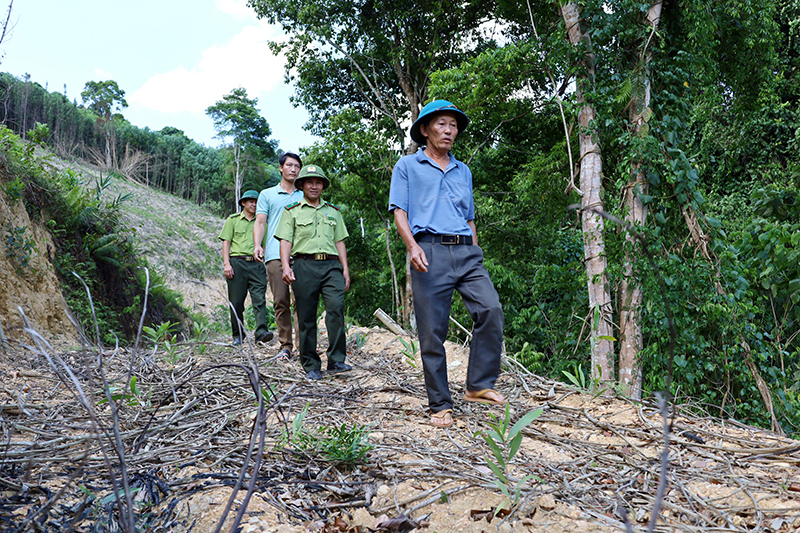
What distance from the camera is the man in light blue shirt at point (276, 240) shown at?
Answer: 17.5ft

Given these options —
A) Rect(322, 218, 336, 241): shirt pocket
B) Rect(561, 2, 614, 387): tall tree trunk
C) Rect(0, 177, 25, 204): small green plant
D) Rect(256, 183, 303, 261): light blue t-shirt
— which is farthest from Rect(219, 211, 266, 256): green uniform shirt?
Rect(561, 2, 614, 387): tall tree trunk

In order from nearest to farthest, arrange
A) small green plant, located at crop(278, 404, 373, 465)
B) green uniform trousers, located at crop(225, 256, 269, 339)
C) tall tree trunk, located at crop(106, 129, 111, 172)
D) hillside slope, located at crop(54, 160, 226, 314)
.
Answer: small green plant, located at crop(278, 404, 373, 465) < green uniform trousers, located at crop(225, 256, 269, 339) < hillside slope, located at crop(54, 160, 226, 314) < tall tree trunk, located at crop(106, 129, 111, 172)

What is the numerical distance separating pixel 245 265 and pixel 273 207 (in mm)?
1364

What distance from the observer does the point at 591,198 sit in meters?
5.97

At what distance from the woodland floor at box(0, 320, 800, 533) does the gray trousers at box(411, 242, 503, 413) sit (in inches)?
10.1

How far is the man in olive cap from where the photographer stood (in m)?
6.57

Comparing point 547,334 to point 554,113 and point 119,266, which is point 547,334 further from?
point 119,266

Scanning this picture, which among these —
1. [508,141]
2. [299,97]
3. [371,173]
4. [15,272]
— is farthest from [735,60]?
[299,97]

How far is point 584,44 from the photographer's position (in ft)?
19.6

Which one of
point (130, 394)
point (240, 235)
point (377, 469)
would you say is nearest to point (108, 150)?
point (240, 235)

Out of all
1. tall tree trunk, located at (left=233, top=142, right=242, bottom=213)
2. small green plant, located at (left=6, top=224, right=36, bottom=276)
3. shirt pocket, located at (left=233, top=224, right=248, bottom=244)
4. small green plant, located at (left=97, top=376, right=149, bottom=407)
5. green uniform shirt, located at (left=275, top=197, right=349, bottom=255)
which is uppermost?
tall tree trunk, located at (left=233, top=142, right=242, bottom=213)

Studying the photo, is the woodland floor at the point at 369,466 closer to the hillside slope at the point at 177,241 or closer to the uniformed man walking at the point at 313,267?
the uniformed man walking at the point at 313,267

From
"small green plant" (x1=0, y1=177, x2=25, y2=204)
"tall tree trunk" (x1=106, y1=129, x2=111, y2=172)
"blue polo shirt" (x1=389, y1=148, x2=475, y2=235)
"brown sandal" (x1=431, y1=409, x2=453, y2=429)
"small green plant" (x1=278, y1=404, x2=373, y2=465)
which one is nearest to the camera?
"small green plant" (x1=278, y1=404, x2=373, y2=465)

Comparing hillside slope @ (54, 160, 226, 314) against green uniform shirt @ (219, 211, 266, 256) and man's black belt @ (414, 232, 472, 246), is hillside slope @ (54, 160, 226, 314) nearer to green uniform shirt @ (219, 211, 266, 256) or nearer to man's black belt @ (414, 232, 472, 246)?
green uniform shirt @ (219, 211, 266, 256)
